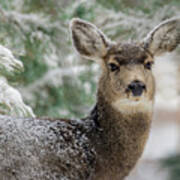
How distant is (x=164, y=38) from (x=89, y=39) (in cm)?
82

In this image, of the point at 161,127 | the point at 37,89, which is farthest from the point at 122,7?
the point at 161,127

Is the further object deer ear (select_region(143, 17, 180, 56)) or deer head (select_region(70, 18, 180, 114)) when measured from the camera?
deer ear (select_region(143, 17, 180, 56))

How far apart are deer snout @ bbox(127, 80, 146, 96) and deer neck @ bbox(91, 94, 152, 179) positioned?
0.29 metres

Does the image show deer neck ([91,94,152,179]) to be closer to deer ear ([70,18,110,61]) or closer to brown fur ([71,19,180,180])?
brown fur ([71,19,180,180])

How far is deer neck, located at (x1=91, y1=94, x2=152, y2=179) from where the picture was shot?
5.77 metres

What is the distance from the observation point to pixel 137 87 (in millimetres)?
5668

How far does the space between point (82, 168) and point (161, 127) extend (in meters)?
18.7

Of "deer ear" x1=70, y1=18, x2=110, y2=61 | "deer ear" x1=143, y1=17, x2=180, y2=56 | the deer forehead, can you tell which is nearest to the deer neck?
the deer forehead

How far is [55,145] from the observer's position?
5512mm

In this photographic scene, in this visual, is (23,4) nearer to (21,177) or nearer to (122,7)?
(122,7)

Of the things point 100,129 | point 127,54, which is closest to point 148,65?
point 127,54

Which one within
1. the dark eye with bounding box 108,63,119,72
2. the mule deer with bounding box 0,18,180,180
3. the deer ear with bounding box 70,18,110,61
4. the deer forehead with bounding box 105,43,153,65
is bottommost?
the mule deer with bounding box 0,18,180,180

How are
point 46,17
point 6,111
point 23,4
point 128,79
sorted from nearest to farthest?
point 128,79 < point 6,111 < point 46,17 < point 23,4

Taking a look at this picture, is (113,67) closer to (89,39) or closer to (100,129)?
(89,39)
